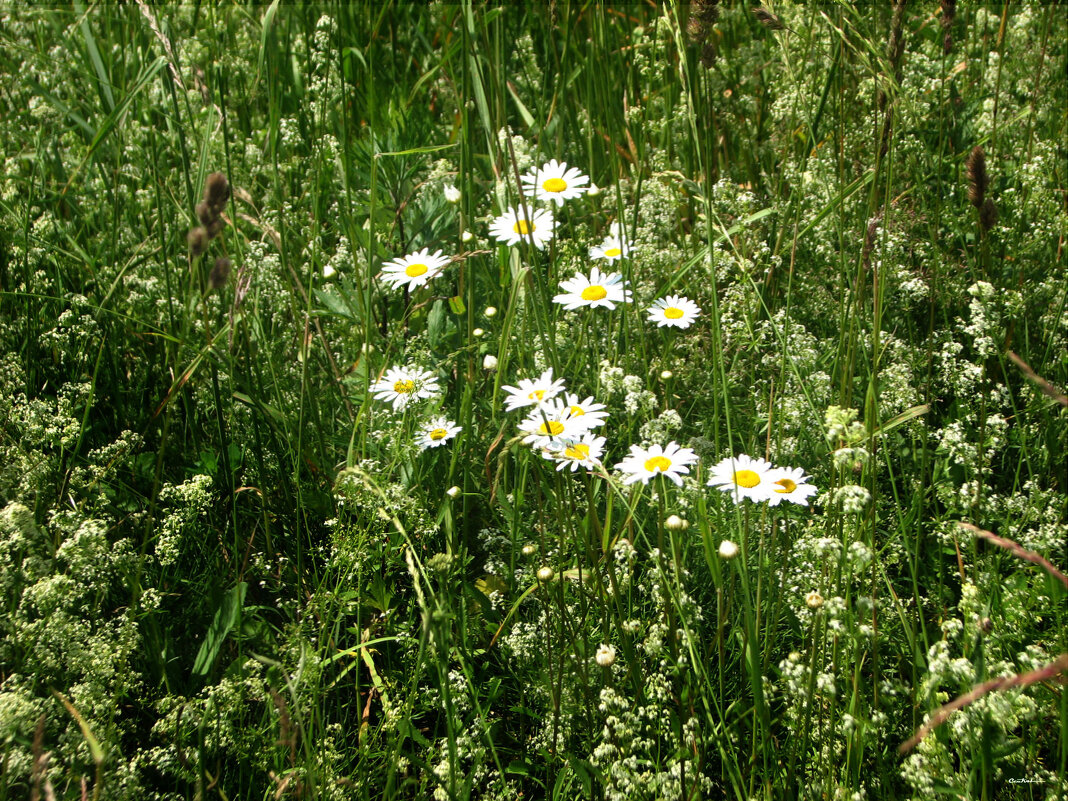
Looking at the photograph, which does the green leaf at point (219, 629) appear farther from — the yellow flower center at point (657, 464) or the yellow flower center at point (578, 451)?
the yellow flower center at point (657, 464)

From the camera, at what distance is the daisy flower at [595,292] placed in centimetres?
189

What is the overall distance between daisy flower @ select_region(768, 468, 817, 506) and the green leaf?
96 centimetres

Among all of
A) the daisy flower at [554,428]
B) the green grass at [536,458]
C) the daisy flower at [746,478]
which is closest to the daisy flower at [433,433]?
the green grass at [536,458]

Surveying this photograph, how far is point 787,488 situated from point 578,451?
1.30ft

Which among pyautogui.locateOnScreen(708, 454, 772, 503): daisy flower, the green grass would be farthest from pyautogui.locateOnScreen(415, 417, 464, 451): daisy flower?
pyautogui.locateOnScreen(708, 454, 772, 503): daisy flower

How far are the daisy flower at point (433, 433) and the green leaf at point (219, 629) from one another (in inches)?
18.6

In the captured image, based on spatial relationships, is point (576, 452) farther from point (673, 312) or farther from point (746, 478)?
point (673, 312)

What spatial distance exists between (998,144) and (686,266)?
1.28 metres

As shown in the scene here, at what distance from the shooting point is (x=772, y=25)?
154 centimetres

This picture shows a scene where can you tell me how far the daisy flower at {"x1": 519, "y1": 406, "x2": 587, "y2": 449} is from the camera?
4.73ft

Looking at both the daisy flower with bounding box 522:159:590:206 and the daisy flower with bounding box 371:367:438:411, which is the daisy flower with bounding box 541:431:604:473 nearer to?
the daisy flower with bounding box 371:367:438:411

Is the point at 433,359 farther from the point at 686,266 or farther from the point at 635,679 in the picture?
the point at 635,679

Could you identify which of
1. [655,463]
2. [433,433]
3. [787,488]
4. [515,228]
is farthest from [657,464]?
[515,228]

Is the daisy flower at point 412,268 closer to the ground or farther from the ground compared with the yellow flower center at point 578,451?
farther from the ground
